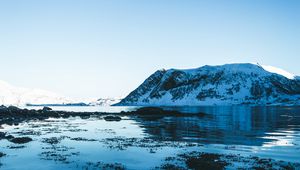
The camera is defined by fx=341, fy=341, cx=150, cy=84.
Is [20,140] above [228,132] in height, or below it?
below

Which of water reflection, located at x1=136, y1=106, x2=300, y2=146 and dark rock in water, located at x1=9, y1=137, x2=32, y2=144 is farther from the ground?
→ water reflection, located at x1=136, y1=106, x2=300, y2=146

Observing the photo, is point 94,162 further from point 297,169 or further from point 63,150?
point 297,169

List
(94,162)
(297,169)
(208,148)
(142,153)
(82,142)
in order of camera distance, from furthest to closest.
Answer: (82,142), (208,148), (142,153), (94,162), (297,169)

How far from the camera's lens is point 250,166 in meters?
31.4

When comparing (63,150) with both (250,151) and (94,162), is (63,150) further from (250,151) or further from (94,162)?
(250,151)

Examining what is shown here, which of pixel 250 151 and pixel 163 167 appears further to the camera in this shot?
pixel 250 151

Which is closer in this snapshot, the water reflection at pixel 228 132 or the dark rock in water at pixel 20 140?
the dark rock in water at pixel 20 140

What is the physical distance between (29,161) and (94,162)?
22.0 ft

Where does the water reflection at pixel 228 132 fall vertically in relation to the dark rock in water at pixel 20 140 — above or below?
above

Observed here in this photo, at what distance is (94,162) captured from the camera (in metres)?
34.3

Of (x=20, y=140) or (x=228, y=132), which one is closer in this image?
(x=20, y=140)

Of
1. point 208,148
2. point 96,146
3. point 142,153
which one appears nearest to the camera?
point 142,153

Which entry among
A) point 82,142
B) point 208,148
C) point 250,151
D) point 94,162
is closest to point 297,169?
point 250,151

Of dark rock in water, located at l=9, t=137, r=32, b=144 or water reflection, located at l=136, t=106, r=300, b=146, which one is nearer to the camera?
dark rock in water, located at l=9, t=137, r=32, b=144
